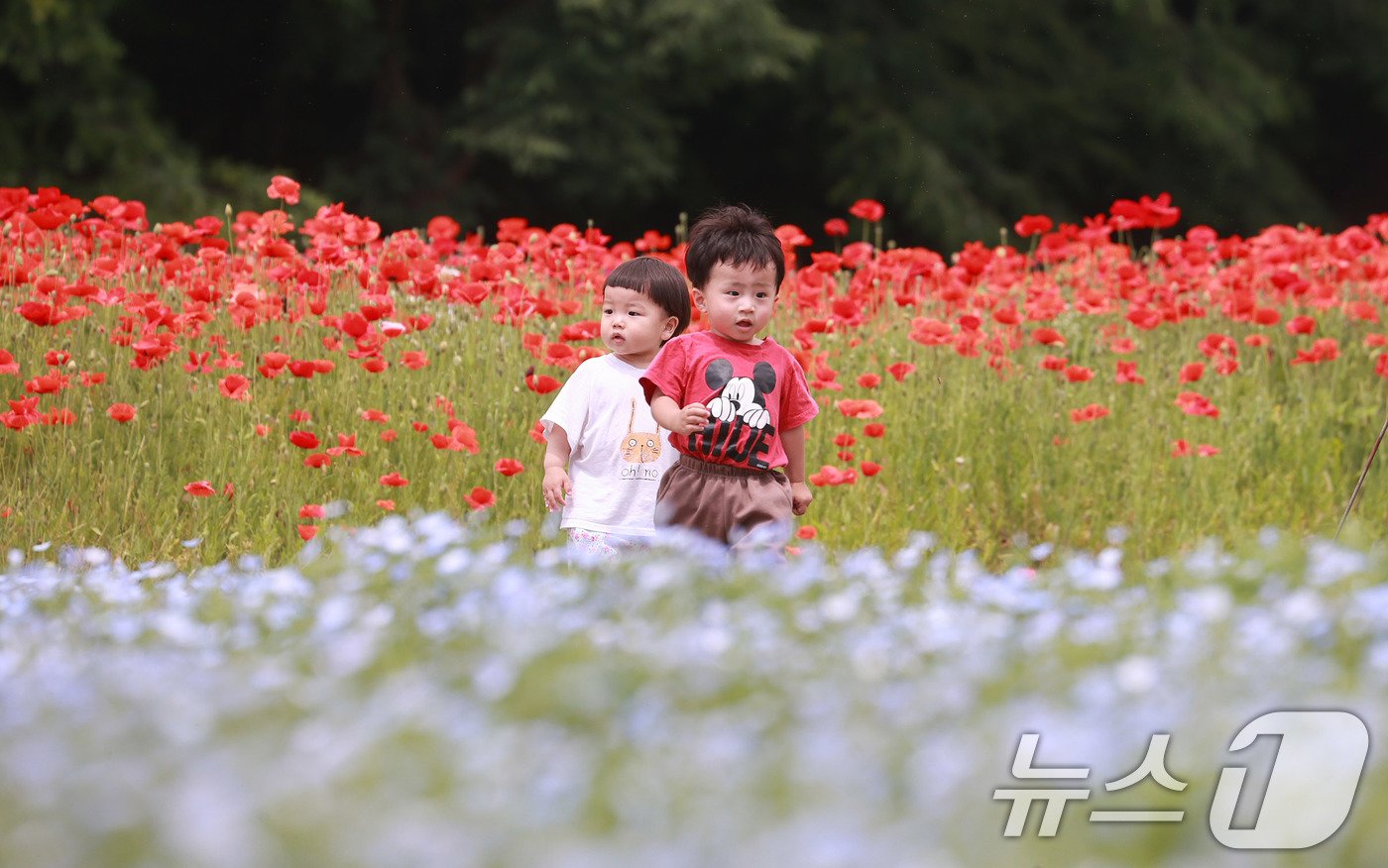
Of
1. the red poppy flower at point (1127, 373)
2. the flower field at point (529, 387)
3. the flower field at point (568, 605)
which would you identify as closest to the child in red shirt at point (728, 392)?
the flower field at point (568, 605)

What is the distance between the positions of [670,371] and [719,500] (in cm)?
29

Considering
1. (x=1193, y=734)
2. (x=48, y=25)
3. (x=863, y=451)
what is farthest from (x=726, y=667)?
(x=48, y=25)

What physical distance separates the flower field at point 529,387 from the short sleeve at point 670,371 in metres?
0.56

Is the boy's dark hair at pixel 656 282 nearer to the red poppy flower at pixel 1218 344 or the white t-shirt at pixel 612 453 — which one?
the white t-shirt at pixel 612 453

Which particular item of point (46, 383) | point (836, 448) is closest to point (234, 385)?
point (46, 383)

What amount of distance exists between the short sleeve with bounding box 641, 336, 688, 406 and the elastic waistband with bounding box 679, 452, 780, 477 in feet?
0.42

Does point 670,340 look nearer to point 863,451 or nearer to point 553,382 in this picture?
point 553,382

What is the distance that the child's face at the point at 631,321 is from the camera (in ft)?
11.4

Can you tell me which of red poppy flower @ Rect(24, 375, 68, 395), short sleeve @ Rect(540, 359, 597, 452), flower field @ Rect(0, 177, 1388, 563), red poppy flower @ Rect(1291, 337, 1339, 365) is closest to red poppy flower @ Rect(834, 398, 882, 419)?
flower field @ Rect(0, 177, 1388, 563)

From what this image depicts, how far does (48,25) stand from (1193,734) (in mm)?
11122

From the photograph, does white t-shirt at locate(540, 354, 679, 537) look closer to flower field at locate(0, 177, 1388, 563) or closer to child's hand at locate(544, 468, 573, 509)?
child's hand at locate(544, 468, 573, 509)

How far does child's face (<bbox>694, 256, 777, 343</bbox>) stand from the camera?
329 centimetres

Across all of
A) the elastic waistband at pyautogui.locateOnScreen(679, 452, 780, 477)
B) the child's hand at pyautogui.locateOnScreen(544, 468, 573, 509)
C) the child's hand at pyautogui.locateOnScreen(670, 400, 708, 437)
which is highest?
the child's hand at pyautogui.locateOnScreen(670, 400, 708, 437)

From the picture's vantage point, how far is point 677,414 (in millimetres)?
3146
